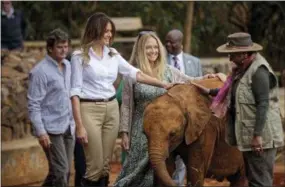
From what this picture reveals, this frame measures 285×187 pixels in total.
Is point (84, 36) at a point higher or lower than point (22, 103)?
higher

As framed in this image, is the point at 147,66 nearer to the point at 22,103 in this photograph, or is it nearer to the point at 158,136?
the point at 158,136

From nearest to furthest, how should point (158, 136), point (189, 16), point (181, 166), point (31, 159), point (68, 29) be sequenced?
point (158, 136), point (181, 166), point (31, 159), point (189, 16), point (68, 29)

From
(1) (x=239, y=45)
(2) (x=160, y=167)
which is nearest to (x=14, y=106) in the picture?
(2) (x=160, y=167)

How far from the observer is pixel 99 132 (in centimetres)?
1026

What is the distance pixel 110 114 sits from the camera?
33.8ft

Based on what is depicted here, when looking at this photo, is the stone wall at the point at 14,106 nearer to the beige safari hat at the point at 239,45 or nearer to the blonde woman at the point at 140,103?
the blonde woman at the point at 140,103

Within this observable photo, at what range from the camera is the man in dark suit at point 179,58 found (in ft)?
39.8

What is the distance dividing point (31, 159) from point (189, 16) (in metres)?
5.62

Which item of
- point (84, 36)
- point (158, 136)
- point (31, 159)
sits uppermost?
point (84, 36)

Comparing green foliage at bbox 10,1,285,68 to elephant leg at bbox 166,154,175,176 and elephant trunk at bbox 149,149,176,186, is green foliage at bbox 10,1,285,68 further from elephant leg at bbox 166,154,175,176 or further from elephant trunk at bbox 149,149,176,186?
elephant trunk at bbox 149,149,176,186

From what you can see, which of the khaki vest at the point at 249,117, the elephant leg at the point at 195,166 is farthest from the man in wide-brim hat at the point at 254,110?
the elephant leg at the point at 195,166

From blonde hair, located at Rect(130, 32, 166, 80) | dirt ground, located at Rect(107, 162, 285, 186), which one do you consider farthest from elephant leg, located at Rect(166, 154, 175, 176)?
dirt ground, located at Rect(107, 162, 285, 186)

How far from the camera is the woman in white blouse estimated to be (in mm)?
10148

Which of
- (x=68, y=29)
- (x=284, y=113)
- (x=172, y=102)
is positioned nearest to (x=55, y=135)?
Result: (x=172, y=102)
